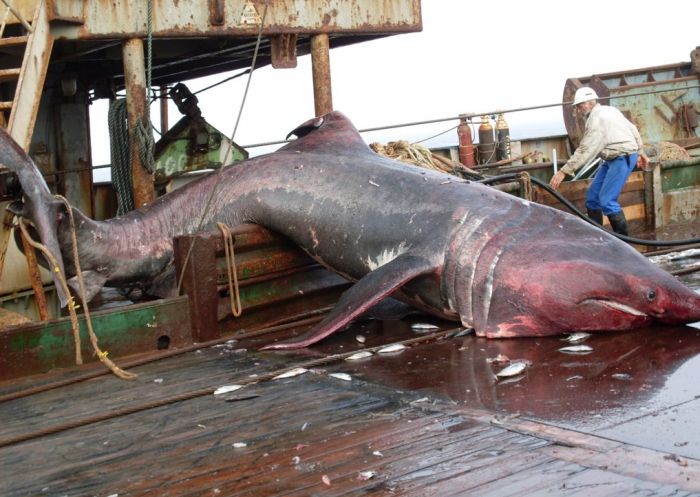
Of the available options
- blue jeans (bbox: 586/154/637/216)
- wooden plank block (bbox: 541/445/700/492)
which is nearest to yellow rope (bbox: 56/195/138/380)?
wooden plank block (bbox: 541/445/700/492)

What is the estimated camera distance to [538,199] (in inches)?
443

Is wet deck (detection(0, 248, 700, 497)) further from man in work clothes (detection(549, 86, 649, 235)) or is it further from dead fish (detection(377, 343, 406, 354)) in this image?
man in work clothes (detection(549, 86, 649, 235))

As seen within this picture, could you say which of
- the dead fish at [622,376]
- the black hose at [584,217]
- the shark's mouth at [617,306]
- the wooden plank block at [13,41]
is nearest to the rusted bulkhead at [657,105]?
the black hose at [584,217]

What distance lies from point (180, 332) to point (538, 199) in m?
5.62

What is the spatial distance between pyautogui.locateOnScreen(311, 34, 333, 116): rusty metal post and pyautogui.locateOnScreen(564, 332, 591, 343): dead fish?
5364 mm

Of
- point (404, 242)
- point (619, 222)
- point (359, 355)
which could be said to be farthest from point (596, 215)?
point (359, 355)

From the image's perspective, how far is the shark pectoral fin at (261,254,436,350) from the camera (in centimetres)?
629

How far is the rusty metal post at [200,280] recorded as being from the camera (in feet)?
22.8

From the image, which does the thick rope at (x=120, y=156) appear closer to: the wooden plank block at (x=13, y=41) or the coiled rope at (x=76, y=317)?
the wooden plank block at (x=13, y=41)

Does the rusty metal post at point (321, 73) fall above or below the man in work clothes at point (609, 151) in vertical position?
above

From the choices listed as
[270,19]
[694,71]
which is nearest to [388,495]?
[270,19]

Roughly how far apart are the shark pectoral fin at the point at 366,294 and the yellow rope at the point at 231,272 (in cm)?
81

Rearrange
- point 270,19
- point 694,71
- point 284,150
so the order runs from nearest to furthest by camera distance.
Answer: point 284,150
point 270,19
point 694,71

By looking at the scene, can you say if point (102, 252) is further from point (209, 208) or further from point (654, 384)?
point (654, 384)
